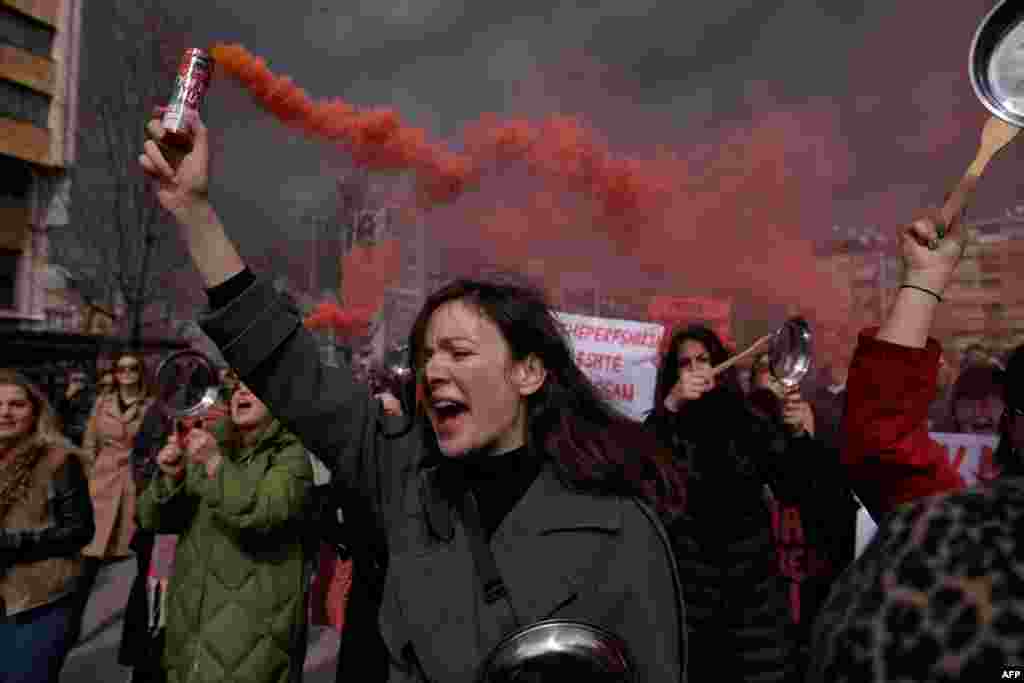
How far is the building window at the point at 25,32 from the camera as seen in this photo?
2605 centimetres

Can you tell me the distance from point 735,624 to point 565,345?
68.8 inches

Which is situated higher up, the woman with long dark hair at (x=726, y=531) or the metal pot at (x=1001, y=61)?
the metal pot at (x=1001, y=61)

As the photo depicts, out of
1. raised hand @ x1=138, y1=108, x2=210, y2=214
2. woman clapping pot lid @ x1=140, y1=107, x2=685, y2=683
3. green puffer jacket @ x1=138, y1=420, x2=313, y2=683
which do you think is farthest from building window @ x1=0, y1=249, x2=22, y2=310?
woman clapping pot lid @ x1=140, y1=107, x2=685, y2=683

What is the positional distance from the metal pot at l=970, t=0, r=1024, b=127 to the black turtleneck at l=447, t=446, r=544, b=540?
1192mm

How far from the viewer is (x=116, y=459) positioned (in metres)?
5.49

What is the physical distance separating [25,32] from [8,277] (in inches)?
341

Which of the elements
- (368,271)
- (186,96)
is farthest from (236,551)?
(368,271)

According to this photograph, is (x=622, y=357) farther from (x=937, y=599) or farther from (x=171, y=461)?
(x=937, y=599)

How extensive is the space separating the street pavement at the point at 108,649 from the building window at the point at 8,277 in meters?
23.9

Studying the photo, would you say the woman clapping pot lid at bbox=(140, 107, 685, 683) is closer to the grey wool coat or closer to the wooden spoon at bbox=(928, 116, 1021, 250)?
the grey wool coat

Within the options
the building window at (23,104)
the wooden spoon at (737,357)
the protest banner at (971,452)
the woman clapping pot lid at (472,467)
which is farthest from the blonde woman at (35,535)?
the building window at (23,104)

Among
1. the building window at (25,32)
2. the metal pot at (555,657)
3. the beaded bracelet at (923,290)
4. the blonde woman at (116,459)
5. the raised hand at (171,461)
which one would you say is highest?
the building window at (25,32)

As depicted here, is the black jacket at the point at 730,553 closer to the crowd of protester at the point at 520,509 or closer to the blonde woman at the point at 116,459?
the crowd of protester at the point at 520,509

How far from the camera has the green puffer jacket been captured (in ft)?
9.06
